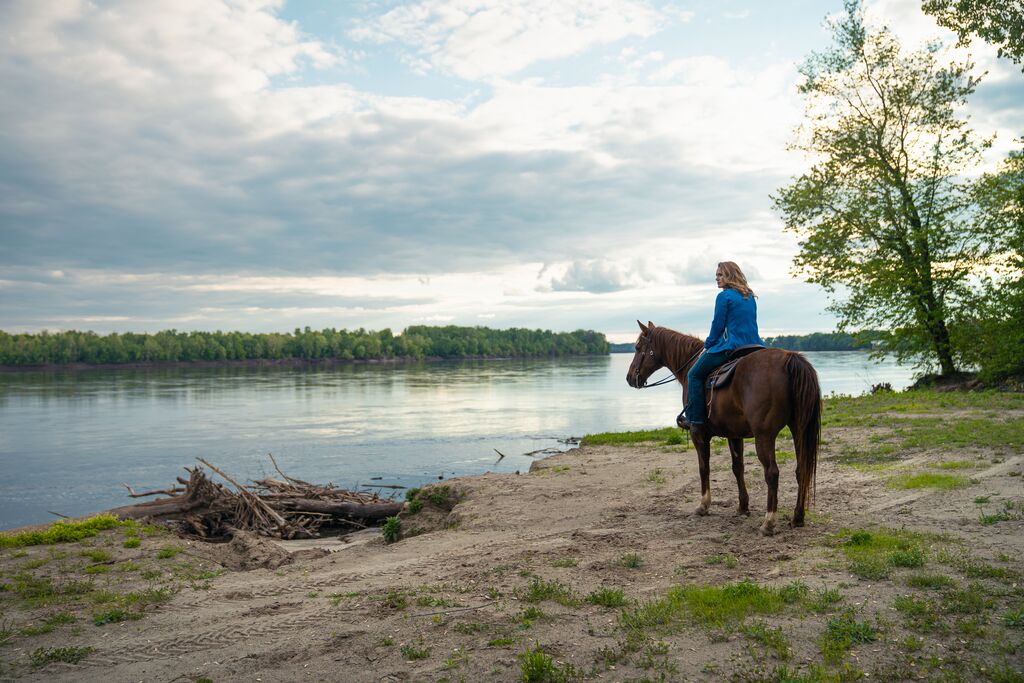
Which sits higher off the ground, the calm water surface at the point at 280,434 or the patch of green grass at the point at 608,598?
the patch of green grass at the point at 608,598

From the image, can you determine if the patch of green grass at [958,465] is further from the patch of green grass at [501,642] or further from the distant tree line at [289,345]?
the distant tree line at [289,345]

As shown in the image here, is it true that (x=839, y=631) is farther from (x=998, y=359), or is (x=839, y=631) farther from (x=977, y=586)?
(x=998, y=359)

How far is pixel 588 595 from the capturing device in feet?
20.9

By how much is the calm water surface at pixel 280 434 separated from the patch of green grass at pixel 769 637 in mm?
15602

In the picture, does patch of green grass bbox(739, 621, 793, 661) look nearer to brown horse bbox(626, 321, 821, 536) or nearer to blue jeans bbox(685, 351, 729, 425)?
brown horse bbox(626, 321, 821, 536)

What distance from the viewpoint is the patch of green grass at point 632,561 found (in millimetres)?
7250

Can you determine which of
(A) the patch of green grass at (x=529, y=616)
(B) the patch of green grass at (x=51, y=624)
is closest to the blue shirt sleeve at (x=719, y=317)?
(A) the patch of green grass at (x=529, y=616)

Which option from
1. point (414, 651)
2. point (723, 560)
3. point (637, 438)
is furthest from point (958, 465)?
point (414, 651)

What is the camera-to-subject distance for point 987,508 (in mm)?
8422

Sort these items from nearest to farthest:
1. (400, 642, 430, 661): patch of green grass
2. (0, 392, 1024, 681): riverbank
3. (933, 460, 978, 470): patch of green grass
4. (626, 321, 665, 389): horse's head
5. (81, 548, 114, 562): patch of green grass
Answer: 1. (0, 392, 1024, 681): riverbank
2. (400, 642, 430, 661): patch of green grass
3. (81, 548, 114, 562): patch of green grass
4. (626, 321, 665, 389): horse's head
5. (933, 460, 978, 470): patch of green grass

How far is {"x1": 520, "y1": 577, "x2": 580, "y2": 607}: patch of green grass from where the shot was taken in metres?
6.25

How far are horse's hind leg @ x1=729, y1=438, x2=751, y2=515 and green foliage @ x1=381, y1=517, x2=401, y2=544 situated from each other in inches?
235

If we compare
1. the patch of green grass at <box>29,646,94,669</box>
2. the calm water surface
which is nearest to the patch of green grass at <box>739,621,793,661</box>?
the patch of green grass at <box>29,646,94,669</box>

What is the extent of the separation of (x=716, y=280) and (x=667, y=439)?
1050 cm
